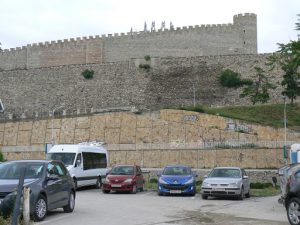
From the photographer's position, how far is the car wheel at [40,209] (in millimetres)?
12727

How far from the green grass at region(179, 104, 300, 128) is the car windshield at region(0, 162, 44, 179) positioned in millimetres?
30785

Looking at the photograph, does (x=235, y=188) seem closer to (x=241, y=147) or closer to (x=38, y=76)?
(x=241, y=147)

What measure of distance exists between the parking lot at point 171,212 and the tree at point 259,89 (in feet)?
105

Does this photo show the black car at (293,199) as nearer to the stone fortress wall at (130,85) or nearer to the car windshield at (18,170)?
the car windshield at (18,170)

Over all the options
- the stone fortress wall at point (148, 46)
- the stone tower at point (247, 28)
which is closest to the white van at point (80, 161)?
the stone fortress wall at point (148, 46)

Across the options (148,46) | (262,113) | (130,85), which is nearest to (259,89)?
(262,113)

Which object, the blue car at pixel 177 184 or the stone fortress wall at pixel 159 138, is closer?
the blue car at pixel 177 184

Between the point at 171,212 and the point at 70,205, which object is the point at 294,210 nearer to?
the point at 171,212

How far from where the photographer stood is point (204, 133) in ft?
136

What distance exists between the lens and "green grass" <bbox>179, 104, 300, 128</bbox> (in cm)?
4383

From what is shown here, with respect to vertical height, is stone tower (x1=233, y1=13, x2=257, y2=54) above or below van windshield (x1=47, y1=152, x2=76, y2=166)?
above

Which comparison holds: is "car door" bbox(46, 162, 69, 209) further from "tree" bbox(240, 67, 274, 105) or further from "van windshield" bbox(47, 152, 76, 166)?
"tree" bbox(240, 67, 274, 105)

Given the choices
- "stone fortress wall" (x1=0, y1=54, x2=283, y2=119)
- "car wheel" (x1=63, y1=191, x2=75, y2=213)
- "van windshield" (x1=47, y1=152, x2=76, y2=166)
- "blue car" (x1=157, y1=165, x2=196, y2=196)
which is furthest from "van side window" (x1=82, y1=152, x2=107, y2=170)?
"stone fortress wall" (x1=0, y1=54, x2=283, y2=119)

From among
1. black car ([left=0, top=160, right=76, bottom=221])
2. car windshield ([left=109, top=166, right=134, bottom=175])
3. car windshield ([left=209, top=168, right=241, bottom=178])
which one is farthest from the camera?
car windshield ([left=109, top=166, right=134, bottom=175])
